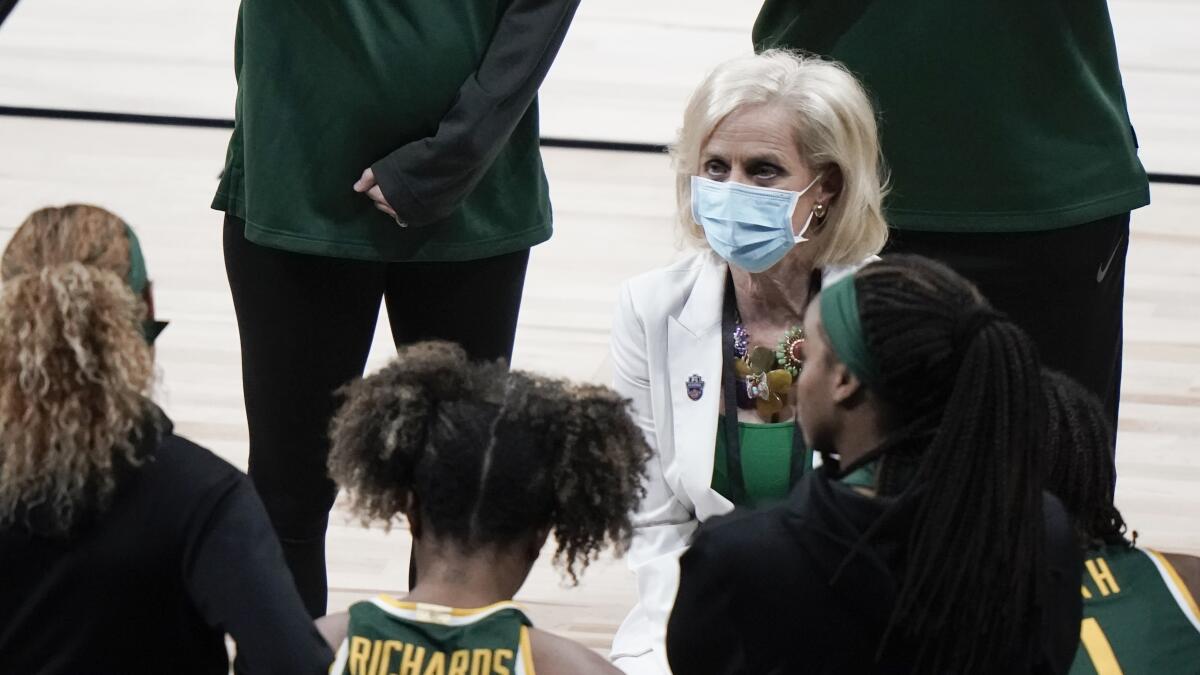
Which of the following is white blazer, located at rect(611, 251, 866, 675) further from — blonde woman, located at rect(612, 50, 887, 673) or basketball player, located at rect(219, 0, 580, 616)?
basketball player, located at rect(219, 0, 580, 616)

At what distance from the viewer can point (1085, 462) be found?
7.15 ft

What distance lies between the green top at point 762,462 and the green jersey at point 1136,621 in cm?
60

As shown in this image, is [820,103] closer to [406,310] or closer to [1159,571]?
[406,310]

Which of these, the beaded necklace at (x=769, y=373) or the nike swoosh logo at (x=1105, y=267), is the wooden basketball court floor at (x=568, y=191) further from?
the nike swoosh logo at (x=1105, y=267)

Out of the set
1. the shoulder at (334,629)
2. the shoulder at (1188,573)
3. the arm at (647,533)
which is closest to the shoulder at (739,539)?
the shoulder at (334,629)

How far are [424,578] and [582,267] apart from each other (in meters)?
3.23

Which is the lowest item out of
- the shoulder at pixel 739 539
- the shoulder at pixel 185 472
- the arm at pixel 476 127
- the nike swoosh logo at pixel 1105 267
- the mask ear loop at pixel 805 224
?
the shoulder at pixel 739 539

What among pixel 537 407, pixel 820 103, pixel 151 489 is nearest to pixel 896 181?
pixel 820 103

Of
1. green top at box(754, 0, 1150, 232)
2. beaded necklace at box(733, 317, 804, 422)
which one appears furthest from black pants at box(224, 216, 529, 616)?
green top at box(754, 0, 1150, 232)

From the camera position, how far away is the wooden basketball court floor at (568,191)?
398cm

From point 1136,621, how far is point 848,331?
54cm

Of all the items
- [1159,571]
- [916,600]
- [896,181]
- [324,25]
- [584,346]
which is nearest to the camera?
[916,600]

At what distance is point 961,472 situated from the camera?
1.85 meters

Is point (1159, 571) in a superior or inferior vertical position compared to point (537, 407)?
inferior
